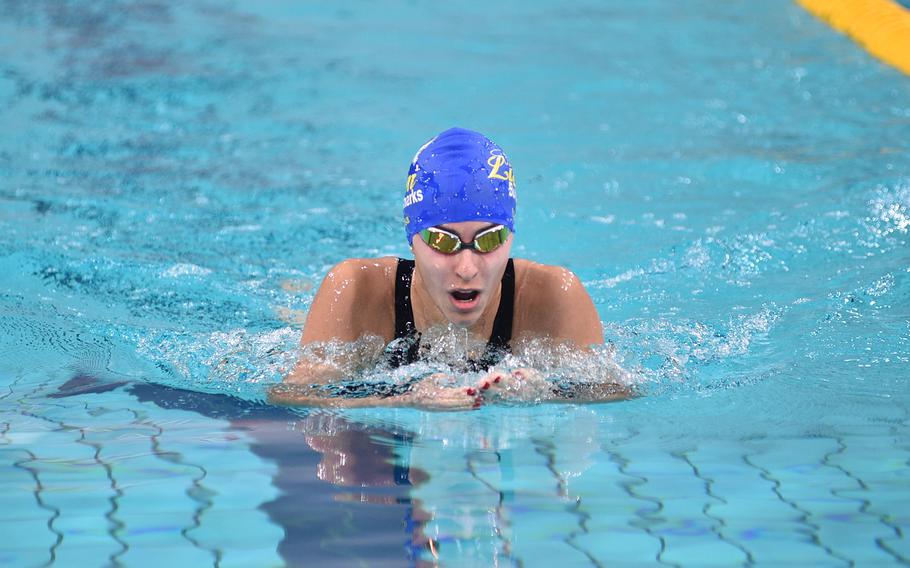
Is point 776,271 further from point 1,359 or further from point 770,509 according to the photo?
point 1,359

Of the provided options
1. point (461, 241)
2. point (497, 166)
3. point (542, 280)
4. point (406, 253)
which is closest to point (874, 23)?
point (406, 253)

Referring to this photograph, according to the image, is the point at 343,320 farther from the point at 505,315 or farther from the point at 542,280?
the point at 542,280

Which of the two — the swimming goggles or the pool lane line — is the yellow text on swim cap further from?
the pool lane line

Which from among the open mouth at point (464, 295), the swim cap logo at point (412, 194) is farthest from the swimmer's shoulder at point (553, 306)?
the swim cap logo at point (412, 194)

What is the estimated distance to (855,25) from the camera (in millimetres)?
9781

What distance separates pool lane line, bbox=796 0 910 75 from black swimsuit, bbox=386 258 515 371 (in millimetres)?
6138

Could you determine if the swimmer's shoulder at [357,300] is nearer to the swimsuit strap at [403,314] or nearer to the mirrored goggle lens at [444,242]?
the swimsuit strap at [403,314]

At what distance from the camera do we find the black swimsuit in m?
3.75

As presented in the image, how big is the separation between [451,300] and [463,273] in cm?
14

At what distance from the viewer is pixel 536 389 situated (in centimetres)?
335

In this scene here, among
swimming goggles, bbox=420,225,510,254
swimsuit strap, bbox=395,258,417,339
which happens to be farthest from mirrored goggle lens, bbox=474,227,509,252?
swimsuit strap, bbox=395,258,417,339

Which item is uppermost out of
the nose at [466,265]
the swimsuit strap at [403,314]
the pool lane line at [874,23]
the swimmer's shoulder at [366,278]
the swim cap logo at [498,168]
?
the pool lane line at [874,23]

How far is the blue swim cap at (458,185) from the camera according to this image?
3.43 m

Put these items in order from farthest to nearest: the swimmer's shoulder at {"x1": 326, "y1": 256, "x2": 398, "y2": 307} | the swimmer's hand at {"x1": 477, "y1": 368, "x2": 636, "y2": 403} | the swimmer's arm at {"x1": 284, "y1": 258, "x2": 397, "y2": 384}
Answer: the swimmer's shoulder at {"x1": 326, "y1": 256, "x2": 398, "y2": 307}
the swimmer's arm at {"x1": 284, "y1": 258, "x2": 397, "y2": 384}
the swimmer's hand at {"x1": 477, "y1": 368, "x2": 636, "y2": 403}
